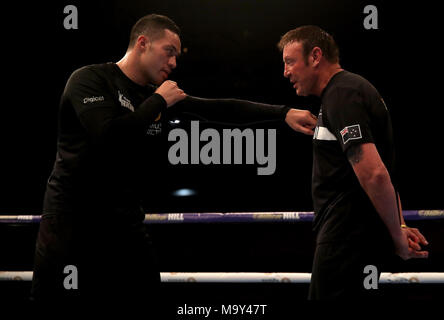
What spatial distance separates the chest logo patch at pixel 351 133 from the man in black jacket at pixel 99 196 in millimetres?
743

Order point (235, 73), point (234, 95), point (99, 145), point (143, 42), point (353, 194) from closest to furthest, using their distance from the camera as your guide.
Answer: point (353, 194)
point (99, 145)
point (143, 42)
point (235, 73)
point (234, 95)

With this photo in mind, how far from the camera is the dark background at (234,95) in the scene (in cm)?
560

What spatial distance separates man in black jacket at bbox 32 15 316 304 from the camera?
1930 millimetres

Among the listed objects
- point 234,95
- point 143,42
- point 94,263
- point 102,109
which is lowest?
point 94,263

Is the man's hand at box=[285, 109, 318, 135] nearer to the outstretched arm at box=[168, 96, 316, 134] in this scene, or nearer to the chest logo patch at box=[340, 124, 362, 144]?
the outstretched arm at box=[168, 96, 316, 134]

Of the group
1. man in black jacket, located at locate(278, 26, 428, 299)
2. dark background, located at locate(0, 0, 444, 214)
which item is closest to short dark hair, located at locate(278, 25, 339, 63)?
man in black jacket, located at locate(278, 26, 428, 299)

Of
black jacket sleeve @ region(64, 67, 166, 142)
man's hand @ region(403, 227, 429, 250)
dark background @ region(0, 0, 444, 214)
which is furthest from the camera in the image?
dark background @ region(0, 0, 444, 214)

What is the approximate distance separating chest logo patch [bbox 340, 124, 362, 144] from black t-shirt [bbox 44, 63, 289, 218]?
739mm

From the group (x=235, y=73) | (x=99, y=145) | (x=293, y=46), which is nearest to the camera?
(x=99, y=145)

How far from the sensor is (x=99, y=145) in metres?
1.93

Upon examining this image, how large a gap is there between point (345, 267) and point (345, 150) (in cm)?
41

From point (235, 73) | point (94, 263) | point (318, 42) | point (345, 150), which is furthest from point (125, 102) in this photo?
point (235, 73)

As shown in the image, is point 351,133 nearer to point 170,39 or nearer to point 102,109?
point 102,109

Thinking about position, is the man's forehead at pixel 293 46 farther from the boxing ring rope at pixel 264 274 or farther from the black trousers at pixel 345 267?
the boxing ring rope at pixel 264 274
